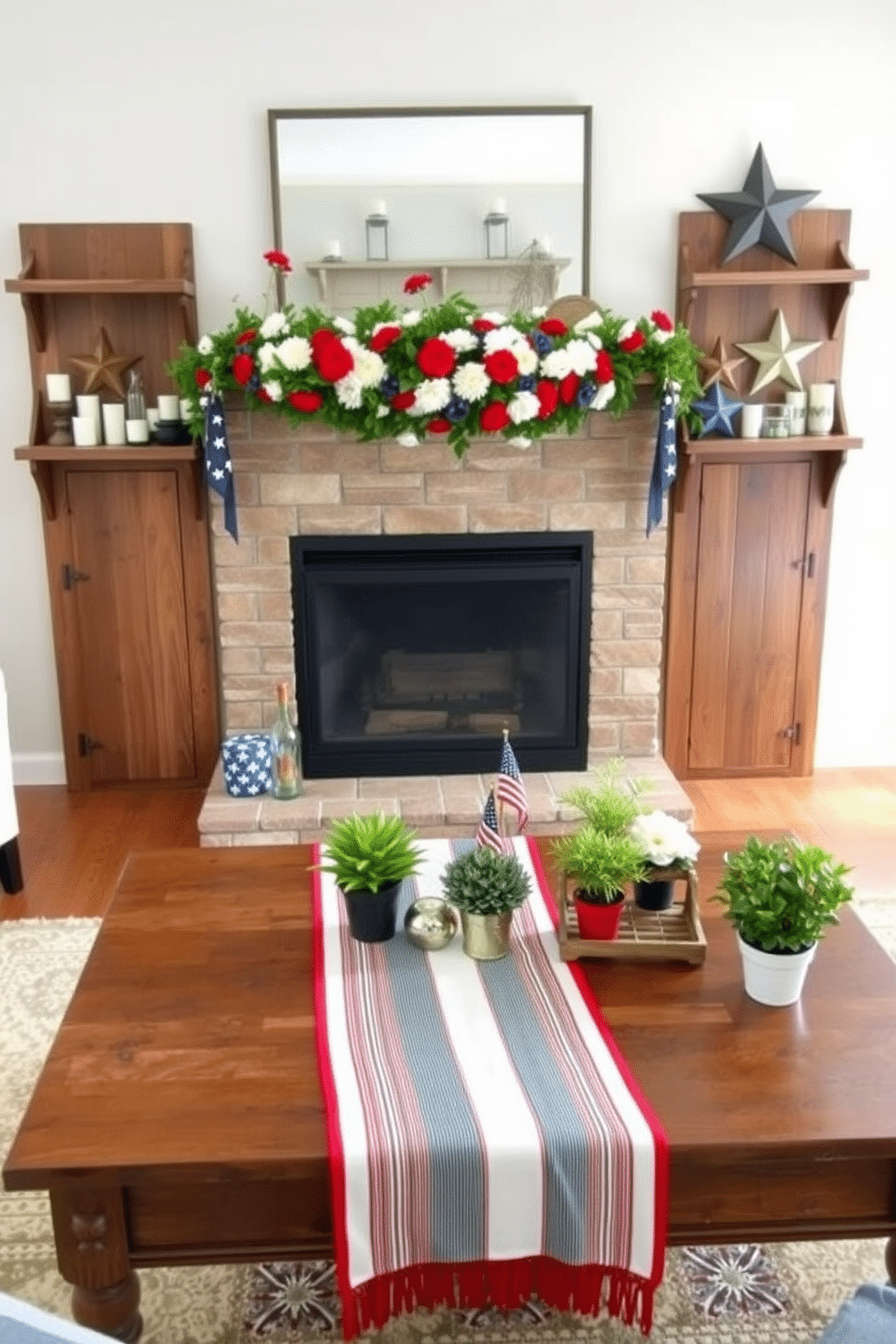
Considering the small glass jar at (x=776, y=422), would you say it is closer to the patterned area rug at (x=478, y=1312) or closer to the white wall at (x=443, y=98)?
the white wall at (x=443, y=98)

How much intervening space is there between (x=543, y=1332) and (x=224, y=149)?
3.19 meters

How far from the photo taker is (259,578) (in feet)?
11.8

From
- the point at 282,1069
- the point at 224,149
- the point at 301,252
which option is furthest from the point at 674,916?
the point at 224,149

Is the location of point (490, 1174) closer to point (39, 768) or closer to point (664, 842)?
point (664, 842)

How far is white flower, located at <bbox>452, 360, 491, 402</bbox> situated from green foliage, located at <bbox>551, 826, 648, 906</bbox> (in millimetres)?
1542

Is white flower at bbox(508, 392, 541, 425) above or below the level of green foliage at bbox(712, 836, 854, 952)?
above

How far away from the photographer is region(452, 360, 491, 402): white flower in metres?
3.14

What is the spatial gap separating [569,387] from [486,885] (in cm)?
173

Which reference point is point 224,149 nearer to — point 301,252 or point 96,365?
point 301,252

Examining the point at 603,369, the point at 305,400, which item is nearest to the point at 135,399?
the point at 305,400

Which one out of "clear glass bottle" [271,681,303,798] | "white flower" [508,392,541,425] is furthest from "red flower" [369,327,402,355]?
"clear glass bottle" [271,681,303,798]

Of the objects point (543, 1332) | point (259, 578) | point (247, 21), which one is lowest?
point (543, 1332)

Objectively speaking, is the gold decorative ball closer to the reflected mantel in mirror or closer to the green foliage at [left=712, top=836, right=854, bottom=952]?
the green foliage at [left=712, top=836, right=854, bottom=952]

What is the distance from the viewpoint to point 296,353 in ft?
10.3
